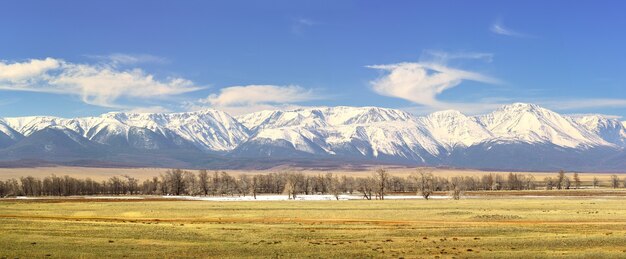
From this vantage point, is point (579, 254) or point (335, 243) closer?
point (579, 254)

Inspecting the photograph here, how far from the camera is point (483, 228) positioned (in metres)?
66.2

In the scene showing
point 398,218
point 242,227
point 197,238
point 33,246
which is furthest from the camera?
point 398,218

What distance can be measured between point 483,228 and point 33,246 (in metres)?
43.8

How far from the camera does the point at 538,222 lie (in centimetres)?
7669

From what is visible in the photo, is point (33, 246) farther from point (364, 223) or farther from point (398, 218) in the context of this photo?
point (398, 218)

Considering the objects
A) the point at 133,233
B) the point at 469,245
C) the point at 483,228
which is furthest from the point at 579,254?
the point at 133,233

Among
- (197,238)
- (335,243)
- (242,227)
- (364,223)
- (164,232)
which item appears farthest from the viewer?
(364,223)

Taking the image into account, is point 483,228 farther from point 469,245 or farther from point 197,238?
point 197,238

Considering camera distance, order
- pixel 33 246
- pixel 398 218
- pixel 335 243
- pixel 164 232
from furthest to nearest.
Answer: pixel 398 218
pixel 164 232
pixel 335 243
pixel 33 246

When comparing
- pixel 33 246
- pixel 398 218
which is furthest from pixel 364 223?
pixel 33 246

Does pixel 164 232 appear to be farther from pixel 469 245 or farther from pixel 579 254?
pixel 579 254

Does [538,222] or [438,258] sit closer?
[438,258]

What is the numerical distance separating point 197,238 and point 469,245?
24800 mm

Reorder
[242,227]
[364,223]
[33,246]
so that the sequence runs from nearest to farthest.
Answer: [33,246] < [242,227] < [364,223]
